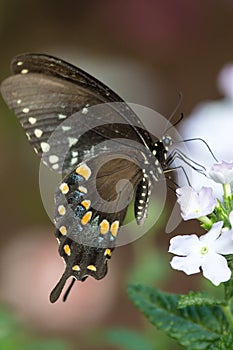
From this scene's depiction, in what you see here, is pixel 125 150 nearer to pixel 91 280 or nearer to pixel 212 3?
pixel 91 280

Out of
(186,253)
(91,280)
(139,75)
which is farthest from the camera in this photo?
(139,75)

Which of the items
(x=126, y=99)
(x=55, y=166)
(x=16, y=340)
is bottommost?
(x=16, y=340)

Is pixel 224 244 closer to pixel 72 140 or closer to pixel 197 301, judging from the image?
pixel 197 301

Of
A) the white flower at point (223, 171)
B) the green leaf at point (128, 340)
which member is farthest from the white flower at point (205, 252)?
the green leaf at point (128, 340)

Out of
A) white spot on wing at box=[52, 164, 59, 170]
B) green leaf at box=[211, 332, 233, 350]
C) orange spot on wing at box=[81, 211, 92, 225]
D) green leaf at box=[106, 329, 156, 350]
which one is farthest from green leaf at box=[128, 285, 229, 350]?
green leaf at box=[106, 329, 156, 350]

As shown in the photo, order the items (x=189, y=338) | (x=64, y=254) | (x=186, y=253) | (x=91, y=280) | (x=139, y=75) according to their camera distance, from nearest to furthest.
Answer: (x=186, y=253)
(x=189, y=338)
(x=64, y=254)
(x=91, y=280)
(x=139, y=75)

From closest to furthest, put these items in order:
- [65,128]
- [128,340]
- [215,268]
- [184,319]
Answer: [215,268], [184,319], [65,128], [128,340]

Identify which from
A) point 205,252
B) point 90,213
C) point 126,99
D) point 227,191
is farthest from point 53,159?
point 126,99

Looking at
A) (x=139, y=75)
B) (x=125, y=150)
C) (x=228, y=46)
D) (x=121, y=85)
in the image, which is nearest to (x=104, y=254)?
(x=125, y=150)
